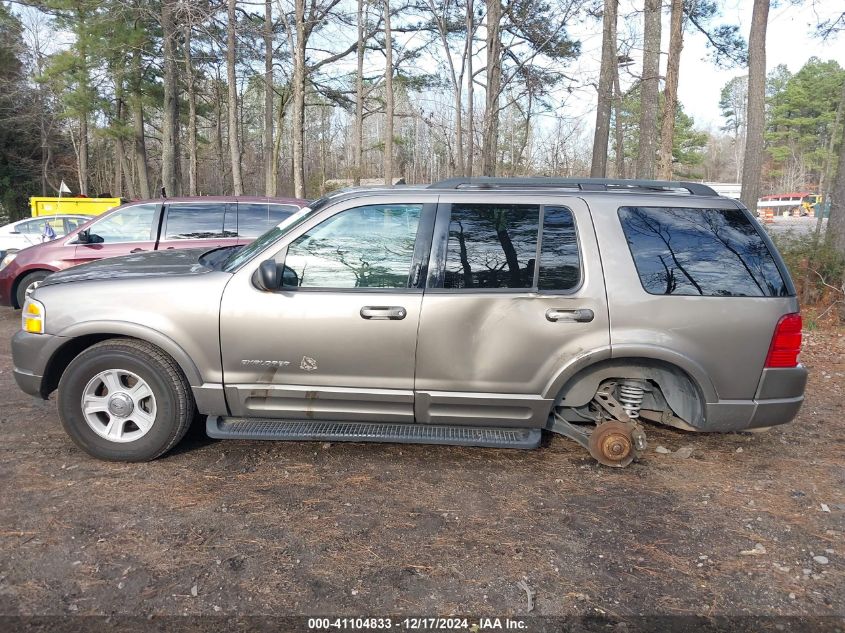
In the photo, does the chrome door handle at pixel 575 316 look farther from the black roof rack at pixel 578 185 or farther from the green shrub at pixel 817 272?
the green shrub at pixel 817 272

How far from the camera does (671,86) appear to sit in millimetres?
14094

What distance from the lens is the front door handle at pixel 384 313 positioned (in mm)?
3436

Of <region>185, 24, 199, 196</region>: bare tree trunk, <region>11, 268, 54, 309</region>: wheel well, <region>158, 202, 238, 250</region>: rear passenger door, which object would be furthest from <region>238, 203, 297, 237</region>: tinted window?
<region>185, 24, 199, 196</region>: bare tree trunk

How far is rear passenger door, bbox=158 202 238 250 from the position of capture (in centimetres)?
755

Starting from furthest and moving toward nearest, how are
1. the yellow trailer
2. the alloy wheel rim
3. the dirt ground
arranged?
the yellow trailer → the alloy wheel rim → the dirt ground

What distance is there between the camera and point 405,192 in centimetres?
365

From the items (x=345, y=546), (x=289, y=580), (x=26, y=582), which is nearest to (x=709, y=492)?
(x=345, y=546)

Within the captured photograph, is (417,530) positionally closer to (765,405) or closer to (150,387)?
(150,387)

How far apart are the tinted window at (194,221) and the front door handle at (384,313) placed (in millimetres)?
4929

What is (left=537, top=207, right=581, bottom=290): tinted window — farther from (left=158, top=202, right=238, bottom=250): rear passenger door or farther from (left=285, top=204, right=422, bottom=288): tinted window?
(left=158, top=202, right=238, bottom=250): rear passenger door

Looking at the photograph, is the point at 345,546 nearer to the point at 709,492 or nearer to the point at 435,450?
the point at 435,450

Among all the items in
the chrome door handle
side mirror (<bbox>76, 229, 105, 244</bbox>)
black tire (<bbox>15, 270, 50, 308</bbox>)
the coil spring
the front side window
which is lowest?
the coil spring

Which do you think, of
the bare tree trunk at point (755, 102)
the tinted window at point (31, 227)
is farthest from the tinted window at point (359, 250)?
the tinted window at point (31, 227)

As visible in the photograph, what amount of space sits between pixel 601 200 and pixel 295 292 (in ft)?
6.73
